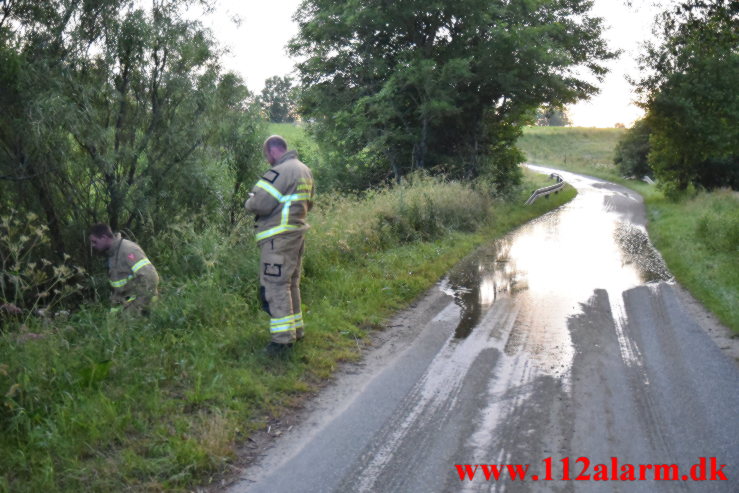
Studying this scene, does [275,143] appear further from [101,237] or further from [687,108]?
[687,108]

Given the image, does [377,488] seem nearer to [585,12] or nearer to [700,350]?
[700,350]

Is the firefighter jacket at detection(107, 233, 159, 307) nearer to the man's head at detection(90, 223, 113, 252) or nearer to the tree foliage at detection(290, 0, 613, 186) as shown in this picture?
the man's head at detection(90, 223, 113, 252)

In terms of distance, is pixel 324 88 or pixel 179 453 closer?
pixel 179 453

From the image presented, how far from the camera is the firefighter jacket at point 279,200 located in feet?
18.9

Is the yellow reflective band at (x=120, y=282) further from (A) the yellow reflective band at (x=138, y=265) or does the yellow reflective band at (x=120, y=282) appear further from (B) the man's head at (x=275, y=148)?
(B) the man's head at (x=275, y=148)

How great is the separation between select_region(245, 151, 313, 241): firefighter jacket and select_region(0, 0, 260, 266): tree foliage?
3560mm

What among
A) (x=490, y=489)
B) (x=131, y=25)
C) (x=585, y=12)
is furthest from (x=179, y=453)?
(x=585, y=12)

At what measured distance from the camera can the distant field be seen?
63.7 metres

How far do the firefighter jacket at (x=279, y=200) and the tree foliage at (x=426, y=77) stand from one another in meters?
13.6

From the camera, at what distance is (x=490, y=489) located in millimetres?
3832

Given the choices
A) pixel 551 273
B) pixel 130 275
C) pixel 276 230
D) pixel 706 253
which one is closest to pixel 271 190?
pixel 276 230

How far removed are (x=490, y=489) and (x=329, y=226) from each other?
7228 mm

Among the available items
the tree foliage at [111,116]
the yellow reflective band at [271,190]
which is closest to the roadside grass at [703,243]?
the yellow reflective band at [271,190]

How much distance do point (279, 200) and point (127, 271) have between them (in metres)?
2.18
